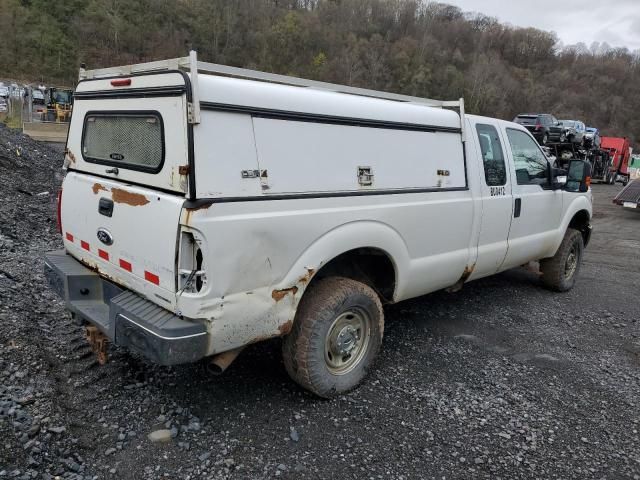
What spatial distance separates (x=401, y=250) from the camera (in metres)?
3.62

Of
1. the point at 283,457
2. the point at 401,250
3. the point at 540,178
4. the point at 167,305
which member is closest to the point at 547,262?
the point at 540,178

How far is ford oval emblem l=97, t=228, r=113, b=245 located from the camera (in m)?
3.03

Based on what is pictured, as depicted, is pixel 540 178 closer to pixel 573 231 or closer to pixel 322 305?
pixel 573 231

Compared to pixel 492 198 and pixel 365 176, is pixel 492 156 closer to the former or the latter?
pixel 492 198

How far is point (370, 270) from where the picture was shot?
12.7 feet

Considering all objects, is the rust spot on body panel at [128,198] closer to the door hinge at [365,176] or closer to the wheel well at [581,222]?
the door hinge at [365,176]

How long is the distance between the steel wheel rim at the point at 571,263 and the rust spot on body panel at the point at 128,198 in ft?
17.5

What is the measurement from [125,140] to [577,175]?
465cm

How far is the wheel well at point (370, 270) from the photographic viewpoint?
356 cm

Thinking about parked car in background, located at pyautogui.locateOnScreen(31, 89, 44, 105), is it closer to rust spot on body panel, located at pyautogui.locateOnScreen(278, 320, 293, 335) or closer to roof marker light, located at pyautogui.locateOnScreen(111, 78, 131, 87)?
roof marker light, located at pyautogui.locateOnScreen(111, 78, 131, 87)

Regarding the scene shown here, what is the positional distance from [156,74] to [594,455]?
136 inches

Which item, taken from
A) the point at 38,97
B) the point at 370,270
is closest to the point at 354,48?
the point at 38,97

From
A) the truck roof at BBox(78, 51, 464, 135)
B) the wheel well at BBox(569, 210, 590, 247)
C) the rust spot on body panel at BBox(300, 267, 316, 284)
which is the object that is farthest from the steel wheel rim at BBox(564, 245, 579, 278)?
the rust spot on body panel at BBox(300, 267, 316, 284)

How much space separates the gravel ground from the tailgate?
2.67 ft
